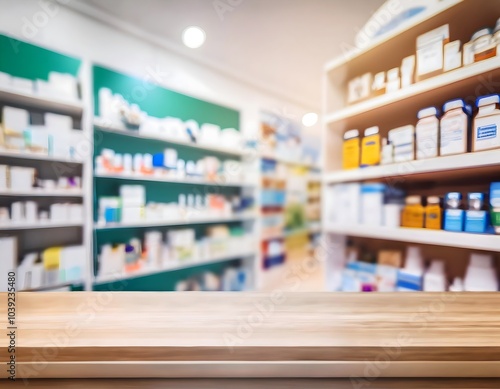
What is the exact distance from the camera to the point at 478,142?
2.03 ft

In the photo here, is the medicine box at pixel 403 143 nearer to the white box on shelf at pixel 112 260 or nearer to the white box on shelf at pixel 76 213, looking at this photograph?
the white box on shelf at pixel 112 260

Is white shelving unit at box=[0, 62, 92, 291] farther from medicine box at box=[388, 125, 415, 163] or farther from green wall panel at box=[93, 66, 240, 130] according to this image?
medicine box at box=[388, 125, 415, 163]

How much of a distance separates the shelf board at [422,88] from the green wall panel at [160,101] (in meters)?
0.54

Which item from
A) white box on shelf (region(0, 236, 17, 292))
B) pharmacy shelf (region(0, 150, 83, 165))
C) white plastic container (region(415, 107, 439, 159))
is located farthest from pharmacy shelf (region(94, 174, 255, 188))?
white plastic container (region(415, 107, 439, 159))

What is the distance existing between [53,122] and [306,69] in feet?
3.27

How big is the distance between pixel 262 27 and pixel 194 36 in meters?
0.22

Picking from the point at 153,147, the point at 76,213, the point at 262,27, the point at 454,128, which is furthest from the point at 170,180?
the point at 454,128

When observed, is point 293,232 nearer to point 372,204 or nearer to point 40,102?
point 372,204

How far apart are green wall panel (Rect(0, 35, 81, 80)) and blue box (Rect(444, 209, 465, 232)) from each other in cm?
140

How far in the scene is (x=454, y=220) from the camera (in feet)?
2.19

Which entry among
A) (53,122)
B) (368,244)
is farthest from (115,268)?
(368,244)

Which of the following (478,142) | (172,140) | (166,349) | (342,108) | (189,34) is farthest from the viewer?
(172,140)

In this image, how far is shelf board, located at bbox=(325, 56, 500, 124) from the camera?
0.61 m

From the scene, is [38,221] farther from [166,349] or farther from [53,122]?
[166,349]
